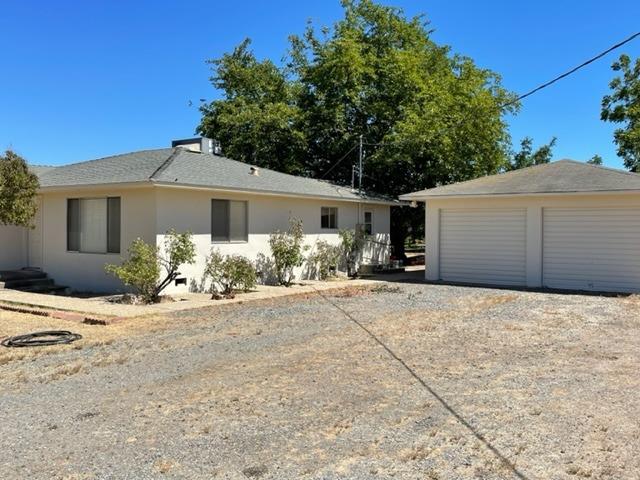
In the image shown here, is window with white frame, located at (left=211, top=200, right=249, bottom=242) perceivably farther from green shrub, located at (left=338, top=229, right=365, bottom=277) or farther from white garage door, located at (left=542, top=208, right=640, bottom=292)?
white garage door, located at (left=542, top=208, right=640, bottom=292)

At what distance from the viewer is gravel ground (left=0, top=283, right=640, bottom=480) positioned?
4.02 m

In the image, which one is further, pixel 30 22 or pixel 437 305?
pixel 30 22

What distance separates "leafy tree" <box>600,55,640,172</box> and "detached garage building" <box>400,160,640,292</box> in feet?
55.9

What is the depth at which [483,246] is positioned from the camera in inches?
663

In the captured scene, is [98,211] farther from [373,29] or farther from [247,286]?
[373,29]

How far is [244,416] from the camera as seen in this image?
16.5 feet

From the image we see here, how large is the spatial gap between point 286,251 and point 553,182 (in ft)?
25.5

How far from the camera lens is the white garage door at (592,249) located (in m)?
14.5

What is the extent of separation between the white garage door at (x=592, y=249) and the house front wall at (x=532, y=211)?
0.04 meters

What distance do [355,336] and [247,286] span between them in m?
6.35

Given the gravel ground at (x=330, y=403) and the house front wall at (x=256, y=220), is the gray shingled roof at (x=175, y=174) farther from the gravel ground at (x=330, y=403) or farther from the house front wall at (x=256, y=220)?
the gravel ground at (x=330, y=403)

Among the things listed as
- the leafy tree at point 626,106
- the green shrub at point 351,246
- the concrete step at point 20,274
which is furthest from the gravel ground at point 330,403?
the leafy tree at point 626,106

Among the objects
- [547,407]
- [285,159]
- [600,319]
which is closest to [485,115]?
[285,159]

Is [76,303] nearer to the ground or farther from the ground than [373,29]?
nearer to the ground
